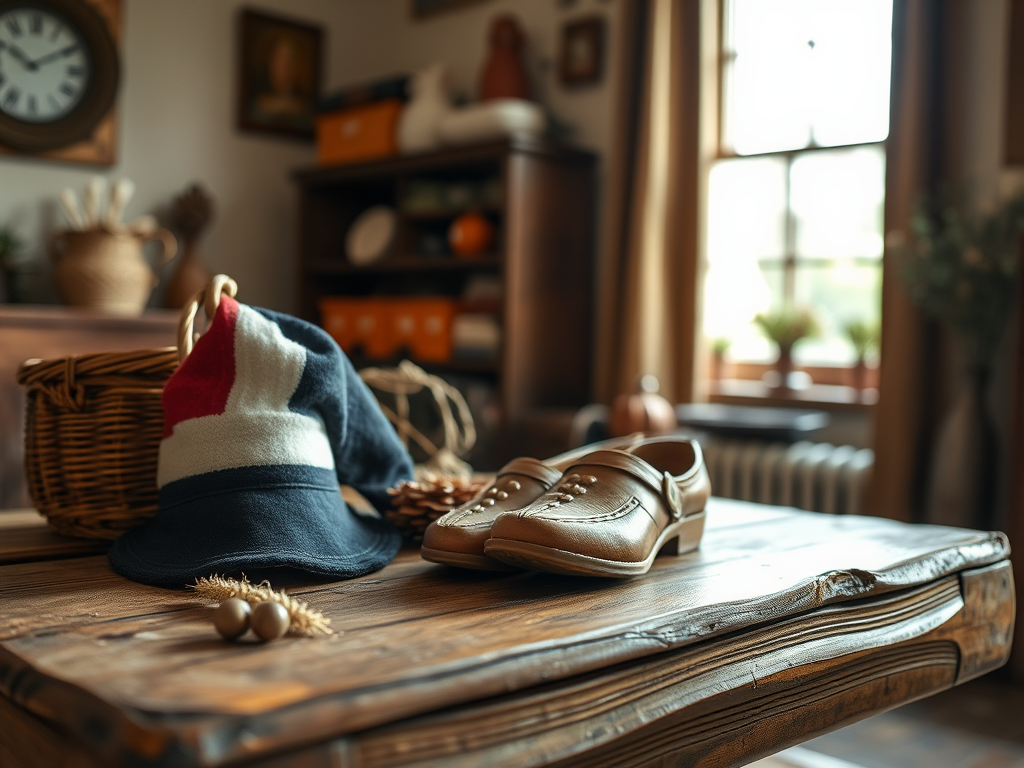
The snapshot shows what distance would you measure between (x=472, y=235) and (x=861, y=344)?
1.41 m

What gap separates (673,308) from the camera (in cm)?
336

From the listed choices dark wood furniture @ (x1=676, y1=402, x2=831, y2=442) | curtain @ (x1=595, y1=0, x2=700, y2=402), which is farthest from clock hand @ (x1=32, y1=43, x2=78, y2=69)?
dark wood furniture @ (x1=676, y1=402, x2=831, y2=442)

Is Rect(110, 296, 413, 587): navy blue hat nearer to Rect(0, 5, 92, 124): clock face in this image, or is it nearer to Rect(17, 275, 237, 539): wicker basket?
Rect(17, 275, 237, 539): wicker basket

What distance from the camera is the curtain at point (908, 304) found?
2.68 m

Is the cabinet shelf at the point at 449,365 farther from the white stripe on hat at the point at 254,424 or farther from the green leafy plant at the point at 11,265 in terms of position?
the white stripe on hat at the point at 254,424

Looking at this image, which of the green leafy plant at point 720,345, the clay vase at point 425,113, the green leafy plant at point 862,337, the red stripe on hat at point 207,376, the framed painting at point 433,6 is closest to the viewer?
the red stripe on hat at point 207,376

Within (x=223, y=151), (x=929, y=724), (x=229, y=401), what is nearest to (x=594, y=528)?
(x=229, y=401)

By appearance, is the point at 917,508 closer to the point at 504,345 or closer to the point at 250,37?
the point at 504,345

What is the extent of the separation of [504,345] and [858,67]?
1486mm

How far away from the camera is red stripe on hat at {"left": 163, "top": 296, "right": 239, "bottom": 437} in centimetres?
92

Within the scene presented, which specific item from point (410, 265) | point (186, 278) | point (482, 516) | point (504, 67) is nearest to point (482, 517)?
point (482, 516)

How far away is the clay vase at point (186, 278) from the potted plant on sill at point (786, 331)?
7.09ft

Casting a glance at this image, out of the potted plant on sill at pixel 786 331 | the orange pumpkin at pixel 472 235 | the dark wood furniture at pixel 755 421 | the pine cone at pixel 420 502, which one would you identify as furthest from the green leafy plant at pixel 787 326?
the pine cone at pixel 420 502

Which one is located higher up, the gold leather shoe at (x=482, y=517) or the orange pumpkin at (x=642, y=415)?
the gold leather shoe at (x=482, y=517)
